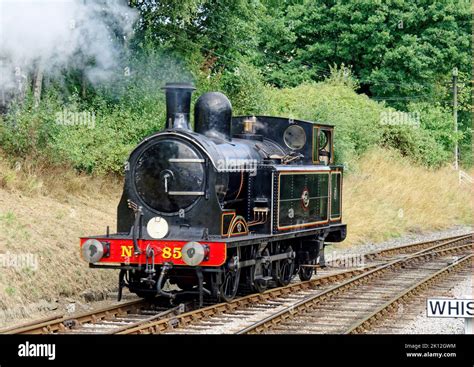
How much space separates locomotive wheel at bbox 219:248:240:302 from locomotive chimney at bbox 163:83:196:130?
1745mm

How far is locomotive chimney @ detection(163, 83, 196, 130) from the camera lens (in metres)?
10.9

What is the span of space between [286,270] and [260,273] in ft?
3.81

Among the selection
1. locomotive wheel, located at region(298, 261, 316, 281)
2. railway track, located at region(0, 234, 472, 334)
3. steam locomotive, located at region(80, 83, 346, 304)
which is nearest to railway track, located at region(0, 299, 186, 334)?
railway track, located at region(0, 234, 472, 334)

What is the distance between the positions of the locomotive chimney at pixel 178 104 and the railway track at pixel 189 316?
89.9 inches

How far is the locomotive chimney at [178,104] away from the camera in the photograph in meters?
10.9

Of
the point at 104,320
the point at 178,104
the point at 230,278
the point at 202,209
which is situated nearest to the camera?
the point at 104,320

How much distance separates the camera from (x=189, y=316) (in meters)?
10.1

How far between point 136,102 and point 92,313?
24.9ft

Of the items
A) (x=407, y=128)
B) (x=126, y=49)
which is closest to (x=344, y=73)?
(x=407, y=128)

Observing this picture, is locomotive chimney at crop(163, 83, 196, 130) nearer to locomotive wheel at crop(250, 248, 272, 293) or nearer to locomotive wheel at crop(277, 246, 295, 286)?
locomotive wheel at crop(250, 248, 272, 293)

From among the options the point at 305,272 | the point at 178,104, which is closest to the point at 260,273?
the point at 305,272

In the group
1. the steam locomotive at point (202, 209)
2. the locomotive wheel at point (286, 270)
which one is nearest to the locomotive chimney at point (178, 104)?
the steam locomotive at point (202, 209)

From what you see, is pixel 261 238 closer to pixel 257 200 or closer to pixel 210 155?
pixel 257 200

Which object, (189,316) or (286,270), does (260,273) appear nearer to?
(286,270)
